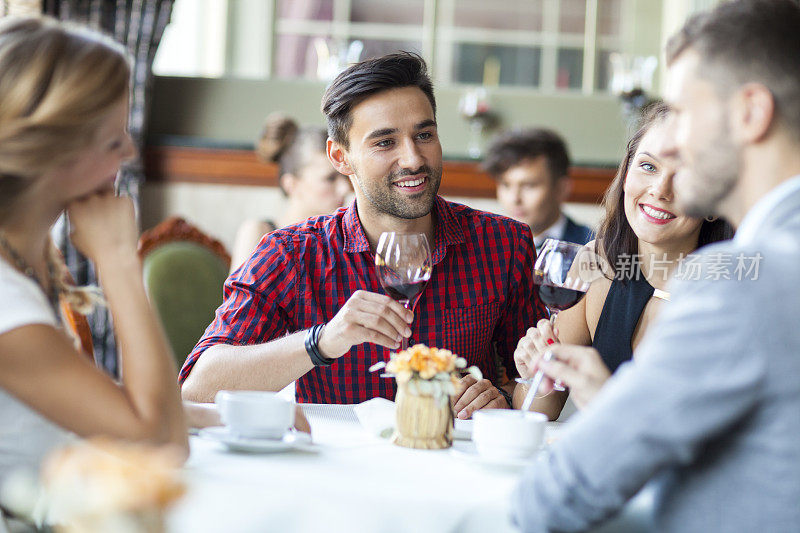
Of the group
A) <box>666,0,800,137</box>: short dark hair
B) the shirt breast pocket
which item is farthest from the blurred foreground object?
the shirt breast pocket

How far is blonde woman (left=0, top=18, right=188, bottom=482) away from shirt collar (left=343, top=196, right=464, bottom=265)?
0.90 meters

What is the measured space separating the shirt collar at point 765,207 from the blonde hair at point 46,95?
859mm

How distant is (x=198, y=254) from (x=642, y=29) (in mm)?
4029

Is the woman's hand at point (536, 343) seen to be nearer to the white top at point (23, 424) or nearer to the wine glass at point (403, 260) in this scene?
the wine glass at point (403, 260)

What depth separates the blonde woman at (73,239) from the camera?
45.1 inches

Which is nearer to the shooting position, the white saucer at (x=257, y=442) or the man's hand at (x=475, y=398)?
the white saucer at (x=257, y=442)

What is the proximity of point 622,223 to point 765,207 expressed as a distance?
3.73 feet

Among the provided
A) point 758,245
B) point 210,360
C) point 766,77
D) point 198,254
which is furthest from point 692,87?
point 198,254

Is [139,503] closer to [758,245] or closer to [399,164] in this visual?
[758,245]

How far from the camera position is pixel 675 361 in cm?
94

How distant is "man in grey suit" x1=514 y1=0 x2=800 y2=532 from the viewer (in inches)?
36.4

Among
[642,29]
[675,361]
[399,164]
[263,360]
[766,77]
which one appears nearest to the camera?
[675,361]

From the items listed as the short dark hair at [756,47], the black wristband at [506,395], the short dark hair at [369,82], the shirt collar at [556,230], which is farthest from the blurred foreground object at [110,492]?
the shirt collar at [556,230]

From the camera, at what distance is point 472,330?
2.15m
